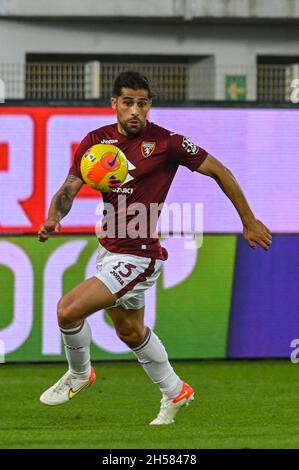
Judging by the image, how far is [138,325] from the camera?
9711 millimetres

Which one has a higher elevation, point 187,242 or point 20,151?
point 20,151

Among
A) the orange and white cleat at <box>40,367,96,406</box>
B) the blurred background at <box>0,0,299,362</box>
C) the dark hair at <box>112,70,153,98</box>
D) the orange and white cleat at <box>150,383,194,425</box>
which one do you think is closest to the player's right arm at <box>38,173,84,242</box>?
the dark hair at <box>112,70,153,98</box>

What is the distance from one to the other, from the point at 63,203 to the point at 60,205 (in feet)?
0.13

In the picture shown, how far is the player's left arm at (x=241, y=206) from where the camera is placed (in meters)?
9.40

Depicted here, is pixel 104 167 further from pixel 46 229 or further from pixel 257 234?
pixel 257 234

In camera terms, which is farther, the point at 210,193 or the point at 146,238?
the point at 210,193

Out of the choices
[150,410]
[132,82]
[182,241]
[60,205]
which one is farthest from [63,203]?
[182,241]

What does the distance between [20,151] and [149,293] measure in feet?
6.38

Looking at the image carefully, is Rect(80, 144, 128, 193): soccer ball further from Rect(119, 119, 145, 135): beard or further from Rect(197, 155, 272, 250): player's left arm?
Rect(197, 155, 272, 250): player's left arm

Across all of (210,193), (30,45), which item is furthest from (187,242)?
(30,45)

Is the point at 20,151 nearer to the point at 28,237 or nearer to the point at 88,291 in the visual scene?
the point at 28,237

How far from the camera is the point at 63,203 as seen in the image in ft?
31.4

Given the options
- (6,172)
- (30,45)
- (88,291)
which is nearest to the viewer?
(88,291)

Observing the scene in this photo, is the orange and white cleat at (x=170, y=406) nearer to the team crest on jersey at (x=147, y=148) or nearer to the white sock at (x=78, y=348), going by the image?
the white sock at (x=78, y=348)
